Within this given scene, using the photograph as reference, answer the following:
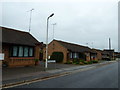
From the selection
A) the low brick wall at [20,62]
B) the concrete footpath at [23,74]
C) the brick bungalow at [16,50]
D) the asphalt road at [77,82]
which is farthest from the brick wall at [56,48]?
the asphalt road at [77,82]

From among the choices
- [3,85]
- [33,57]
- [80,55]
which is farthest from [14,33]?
[80,55]

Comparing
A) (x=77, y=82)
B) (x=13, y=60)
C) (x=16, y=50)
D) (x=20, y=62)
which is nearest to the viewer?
(x=77, y=82)

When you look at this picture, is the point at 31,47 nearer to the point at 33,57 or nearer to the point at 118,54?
the point at 33,57

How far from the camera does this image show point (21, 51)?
758 inches

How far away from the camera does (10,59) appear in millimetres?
17547

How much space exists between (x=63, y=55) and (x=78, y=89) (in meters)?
24.6

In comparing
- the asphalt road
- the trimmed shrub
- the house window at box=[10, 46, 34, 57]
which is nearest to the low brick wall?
the house window at box=[10, 46, 34, 57]

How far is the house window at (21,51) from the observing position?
1815cm

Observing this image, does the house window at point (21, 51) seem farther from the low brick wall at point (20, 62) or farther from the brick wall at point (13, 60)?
the low brick wall at point (20, 62)

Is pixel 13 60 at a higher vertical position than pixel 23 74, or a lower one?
higher

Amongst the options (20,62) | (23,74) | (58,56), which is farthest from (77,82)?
(58,56)

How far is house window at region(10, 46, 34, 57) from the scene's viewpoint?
59.5 feet

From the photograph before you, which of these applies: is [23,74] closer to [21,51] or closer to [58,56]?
[21,51]

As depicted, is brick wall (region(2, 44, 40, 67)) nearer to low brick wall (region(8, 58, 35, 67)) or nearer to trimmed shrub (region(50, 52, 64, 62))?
low brick wall (region(8, 58, 35, 67))
